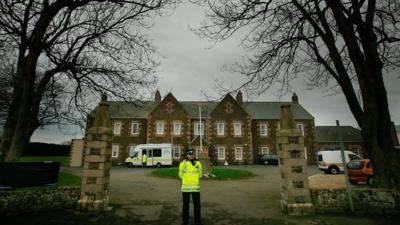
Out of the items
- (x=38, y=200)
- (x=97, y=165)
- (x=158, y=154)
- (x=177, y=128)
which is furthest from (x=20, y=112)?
(x=177, y=128)

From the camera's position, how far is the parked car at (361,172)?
56.0 feet

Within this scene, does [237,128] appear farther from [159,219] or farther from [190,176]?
[190,176]

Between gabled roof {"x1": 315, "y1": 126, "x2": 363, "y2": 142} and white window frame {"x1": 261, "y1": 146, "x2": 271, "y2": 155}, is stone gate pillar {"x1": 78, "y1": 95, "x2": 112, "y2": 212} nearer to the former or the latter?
white window frame {"x1": 261, "y1": 146, "x2": 271, "y2": 155}

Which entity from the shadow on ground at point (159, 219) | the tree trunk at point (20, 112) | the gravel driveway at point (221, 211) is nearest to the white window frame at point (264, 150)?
the gravel driveway at point (221, 211)

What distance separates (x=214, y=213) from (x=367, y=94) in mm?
7043

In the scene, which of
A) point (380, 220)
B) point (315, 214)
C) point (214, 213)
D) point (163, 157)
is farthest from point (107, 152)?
point (163, 157)

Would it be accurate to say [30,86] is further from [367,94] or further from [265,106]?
[265,106]

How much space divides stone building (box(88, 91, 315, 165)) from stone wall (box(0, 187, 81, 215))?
2989cm

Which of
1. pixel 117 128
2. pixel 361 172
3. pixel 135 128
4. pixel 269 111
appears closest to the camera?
pixel 361 172

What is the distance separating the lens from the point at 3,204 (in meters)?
8.39

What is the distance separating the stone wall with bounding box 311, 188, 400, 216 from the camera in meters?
8.16

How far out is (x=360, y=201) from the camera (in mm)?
8375

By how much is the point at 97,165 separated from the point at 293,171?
665 centimetres

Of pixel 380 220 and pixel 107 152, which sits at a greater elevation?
pixel 107 152
